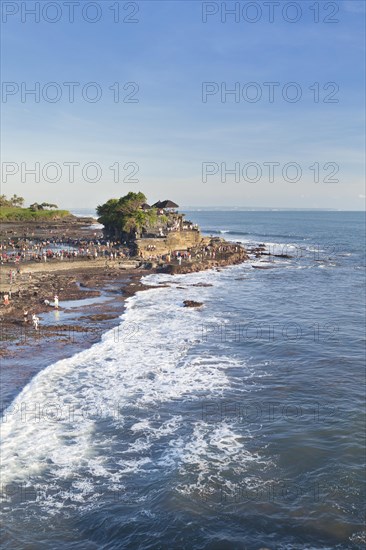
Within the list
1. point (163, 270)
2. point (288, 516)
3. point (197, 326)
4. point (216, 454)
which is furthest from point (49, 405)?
point (163, 270)

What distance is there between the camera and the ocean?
10.8 metres

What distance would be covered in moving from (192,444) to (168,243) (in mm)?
48844

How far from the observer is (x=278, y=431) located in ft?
50.0

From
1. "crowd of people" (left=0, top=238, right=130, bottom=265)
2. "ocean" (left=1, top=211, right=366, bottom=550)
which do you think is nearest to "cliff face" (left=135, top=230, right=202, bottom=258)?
"crowd of people" (left=0, top=238, right=130, bottom=265)

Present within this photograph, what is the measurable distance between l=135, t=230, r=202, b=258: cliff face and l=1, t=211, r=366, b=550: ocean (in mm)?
30882

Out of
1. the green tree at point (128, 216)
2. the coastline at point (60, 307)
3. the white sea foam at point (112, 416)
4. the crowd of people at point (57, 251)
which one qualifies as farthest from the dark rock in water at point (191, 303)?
the green tree at point (128, 216)

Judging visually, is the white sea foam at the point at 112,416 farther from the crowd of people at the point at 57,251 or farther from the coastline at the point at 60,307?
the crowd of people at the point at 57,251

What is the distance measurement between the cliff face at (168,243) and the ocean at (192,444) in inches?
1216

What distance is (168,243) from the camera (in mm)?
62188

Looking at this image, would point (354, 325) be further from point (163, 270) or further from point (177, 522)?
point (163, 270)

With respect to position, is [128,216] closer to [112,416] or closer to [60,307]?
[60,307]

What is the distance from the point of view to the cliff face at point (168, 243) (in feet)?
190

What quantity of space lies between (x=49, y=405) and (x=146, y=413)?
379 cm

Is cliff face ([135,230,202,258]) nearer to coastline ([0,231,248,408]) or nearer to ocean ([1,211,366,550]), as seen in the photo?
coastline ([0,231,248,408])
